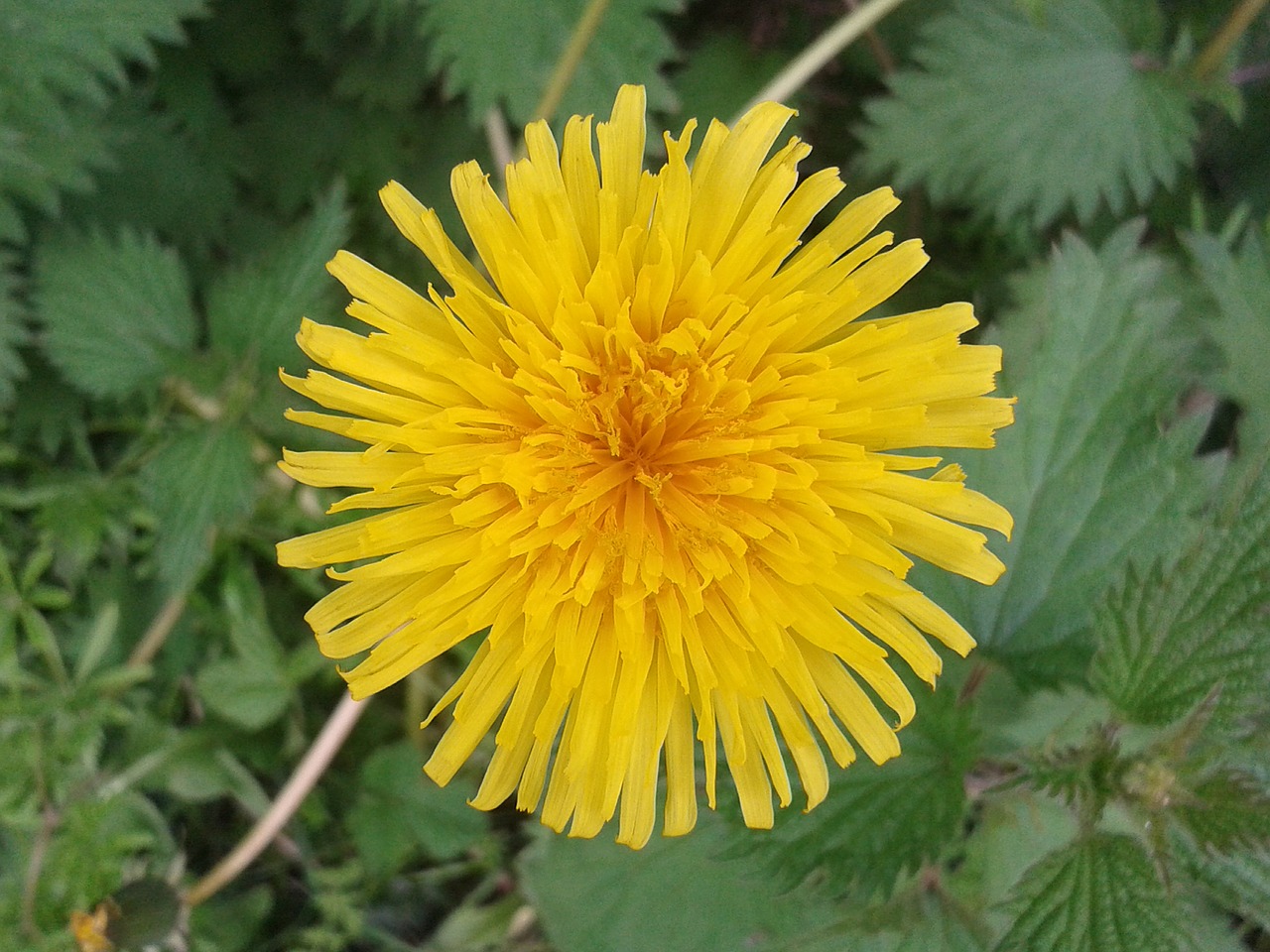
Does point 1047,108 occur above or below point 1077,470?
above

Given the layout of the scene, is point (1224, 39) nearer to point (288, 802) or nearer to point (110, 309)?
point (110, 309)

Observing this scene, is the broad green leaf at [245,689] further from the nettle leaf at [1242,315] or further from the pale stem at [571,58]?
the nettle leaf at [1242,315]

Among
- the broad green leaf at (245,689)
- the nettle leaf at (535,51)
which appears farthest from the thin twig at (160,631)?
the nettle leaf at (535,51)

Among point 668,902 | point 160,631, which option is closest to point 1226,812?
point 668,902

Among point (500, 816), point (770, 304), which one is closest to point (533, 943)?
point (500, 816)

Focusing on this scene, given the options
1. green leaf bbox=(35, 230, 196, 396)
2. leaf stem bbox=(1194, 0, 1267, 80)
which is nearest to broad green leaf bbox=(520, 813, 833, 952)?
green leaf bbox=(35, 230, 196, 396)

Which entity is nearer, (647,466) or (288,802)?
(647,466)

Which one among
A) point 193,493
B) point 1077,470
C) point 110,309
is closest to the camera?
point 1077,470
